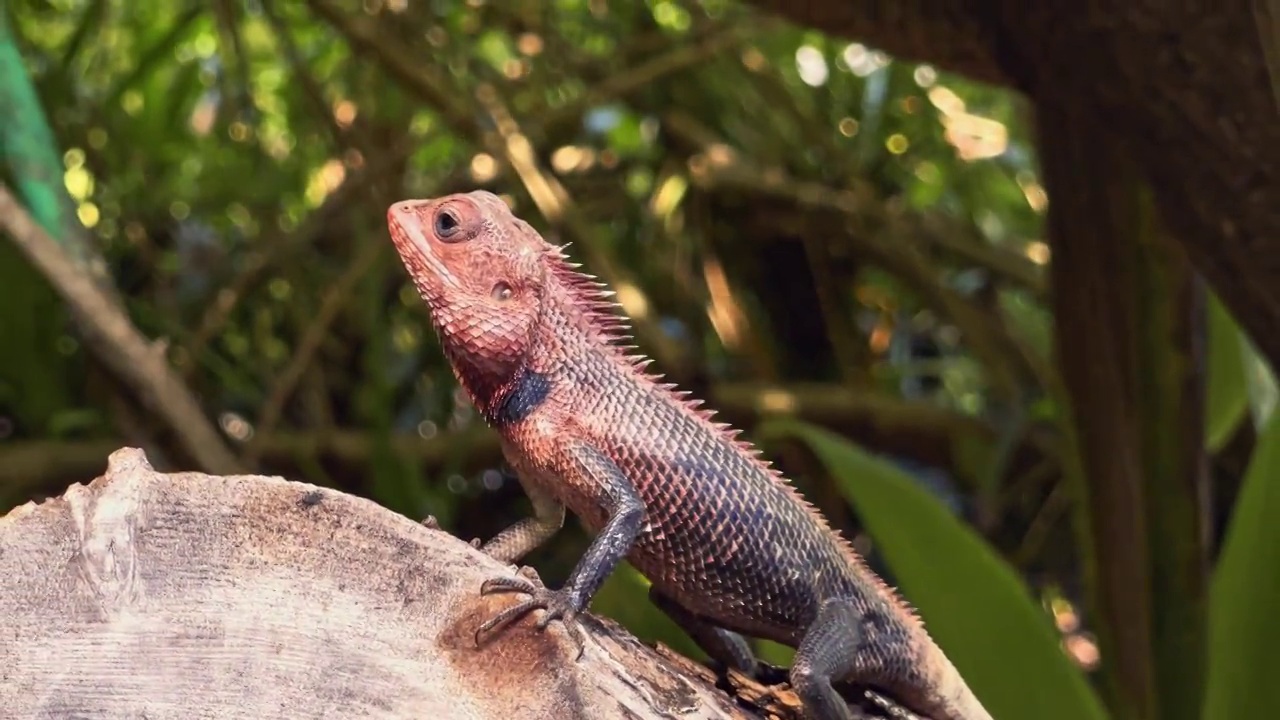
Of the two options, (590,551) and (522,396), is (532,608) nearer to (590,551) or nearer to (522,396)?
(590,551)

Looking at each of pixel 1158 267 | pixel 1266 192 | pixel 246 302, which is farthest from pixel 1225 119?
pixel 246 302

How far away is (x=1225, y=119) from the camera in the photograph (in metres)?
1.01

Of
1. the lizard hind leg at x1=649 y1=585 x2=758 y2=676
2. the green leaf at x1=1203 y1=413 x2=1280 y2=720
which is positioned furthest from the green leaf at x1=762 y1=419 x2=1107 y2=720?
the lizard hind leg at x1=649 y1=585 x2=758 y2=676

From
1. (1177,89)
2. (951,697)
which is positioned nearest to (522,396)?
(951,697)

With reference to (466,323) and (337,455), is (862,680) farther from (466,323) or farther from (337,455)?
(337,455)

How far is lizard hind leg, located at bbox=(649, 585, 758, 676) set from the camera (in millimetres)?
904

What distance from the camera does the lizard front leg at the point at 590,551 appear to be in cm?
61

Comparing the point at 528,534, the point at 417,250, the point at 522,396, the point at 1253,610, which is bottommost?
the point at 1253,610

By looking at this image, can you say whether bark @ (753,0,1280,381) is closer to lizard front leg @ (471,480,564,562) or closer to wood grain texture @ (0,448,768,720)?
lizard front leg @ (471,480,564,562)

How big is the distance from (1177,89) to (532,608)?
812 mm

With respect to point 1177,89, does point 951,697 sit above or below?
below

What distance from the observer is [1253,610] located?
1.03 m

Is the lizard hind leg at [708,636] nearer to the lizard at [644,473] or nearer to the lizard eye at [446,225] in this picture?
the lizard at [644,473]

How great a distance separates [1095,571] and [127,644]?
1.15 metres
